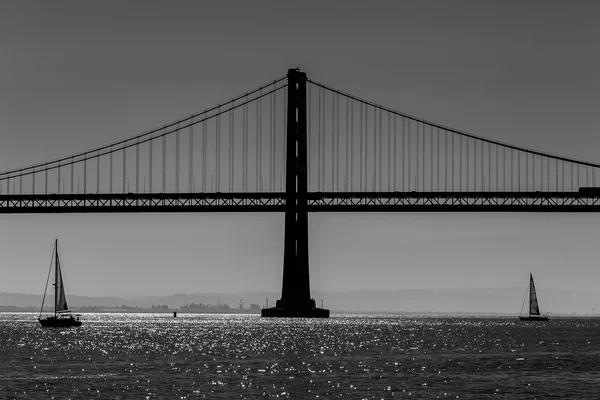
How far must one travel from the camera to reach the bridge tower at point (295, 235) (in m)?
122

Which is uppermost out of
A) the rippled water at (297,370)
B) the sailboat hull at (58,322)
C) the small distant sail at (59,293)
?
the small distant sail at (59,293)

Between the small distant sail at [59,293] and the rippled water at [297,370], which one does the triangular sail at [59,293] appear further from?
the rippled water at [297,370]

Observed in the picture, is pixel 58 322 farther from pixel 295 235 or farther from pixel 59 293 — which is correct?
pixel 295 235

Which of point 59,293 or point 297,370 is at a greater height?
point 59,293

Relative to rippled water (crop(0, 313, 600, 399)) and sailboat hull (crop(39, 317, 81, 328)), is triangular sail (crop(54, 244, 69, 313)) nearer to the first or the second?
sailboat hull (crop(39, 317, 81, 328))

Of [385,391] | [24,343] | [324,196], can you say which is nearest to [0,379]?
[385,391]

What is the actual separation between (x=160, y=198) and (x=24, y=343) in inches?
1372

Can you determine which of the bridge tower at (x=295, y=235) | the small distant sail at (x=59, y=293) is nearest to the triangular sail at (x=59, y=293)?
the small distant sail at (x=59, y=293)

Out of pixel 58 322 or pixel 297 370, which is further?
pixel 58 322

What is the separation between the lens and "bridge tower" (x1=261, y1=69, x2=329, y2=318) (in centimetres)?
12231

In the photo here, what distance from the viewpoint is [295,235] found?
12362 cm

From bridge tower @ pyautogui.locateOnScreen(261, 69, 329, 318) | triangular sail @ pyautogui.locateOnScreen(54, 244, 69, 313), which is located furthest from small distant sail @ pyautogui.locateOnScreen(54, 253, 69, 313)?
bridge tower @ pyautogui.locateOnScreen(261, 69, 329, 318)

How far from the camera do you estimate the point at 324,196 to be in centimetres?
12712

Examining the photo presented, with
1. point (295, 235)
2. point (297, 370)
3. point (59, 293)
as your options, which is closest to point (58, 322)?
point (59, 293)
